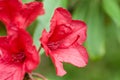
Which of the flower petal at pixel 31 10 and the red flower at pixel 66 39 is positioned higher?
→ the flower petal at pixel 31 10

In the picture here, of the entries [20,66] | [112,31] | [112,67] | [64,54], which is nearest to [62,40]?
[64,54]

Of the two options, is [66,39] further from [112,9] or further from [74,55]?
[112,9]

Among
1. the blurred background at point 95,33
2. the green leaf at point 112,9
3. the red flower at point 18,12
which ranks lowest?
the blurred background at point 95,33

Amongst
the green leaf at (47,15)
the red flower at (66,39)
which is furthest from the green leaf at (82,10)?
the red flower at (66,39)

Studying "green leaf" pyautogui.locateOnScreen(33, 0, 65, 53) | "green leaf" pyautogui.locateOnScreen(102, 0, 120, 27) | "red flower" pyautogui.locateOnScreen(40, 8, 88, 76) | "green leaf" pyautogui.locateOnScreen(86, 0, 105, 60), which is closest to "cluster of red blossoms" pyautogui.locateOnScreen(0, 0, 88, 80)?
"red flower" pyautogui.locateOnScreen(40, 8, 88, 76)

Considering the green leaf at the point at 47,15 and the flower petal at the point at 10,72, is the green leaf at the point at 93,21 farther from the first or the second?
the flower petal at the point at 10,72

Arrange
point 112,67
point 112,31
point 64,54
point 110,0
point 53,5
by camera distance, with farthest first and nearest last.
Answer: point 112,67, point 112,31, point 110,0, point 53,5, point 64,54

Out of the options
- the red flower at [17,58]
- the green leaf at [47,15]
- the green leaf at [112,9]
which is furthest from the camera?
the green leaf at [112,9]

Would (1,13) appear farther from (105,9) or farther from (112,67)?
(112,67)
